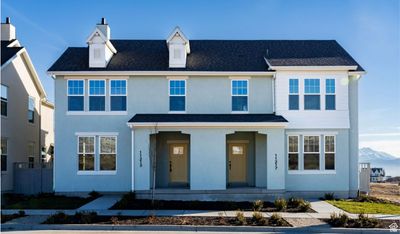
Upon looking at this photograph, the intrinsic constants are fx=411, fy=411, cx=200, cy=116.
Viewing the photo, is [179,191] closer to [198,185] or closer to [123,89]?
[198,185]

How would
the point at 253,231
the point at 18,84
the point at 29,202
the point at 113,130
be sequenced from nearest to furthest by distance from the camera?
the point at 253,231
the point at 29,202
the point at 113,130
the point at 18,84

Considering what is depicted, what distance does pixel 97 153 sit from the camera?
2064 centimetres

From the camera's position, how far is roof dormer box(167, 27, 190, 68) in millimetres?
21188

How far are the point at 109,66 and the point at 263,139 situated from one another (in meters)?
8.84

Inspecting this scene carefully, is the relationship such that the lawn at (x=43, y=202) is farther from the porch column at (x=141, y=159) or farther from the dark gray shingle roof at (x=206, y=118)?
the dark gray shingle roof at (x=206, y=118)

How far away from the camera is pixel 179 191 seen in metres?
19.0

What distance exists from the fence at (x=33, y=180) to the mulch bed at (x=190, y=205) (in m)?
6.24

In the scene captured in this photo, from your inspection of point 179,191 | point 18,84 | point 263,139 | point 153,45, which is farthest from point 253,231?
point 18,84

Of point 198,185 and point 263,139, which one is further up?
point 263,139

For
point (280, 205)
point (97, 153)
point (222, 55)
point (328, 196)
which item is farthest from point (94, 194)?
point (328, 196)

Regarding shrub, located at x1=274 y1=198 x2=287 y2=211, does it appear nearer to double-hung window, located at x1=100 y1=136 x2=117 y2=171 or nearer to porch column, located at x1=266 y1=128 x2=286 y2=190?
porch column, located at x1=266 y1=128 x2=286 y2=190

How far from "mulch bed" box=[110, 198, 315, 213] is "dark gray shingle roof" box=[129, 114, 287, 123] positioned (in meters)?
3.89

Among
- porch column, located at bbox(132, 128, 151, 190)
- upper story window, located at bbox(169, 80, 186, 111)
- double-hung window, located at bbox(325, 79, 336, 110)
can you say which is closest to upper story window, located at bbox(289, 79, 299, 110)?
double-hung window, located at bbox(325, 79, 336, 110)

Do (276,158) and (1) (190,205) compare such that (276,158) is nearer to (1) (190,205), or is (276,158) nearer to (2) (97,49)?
(1) (190,205)
